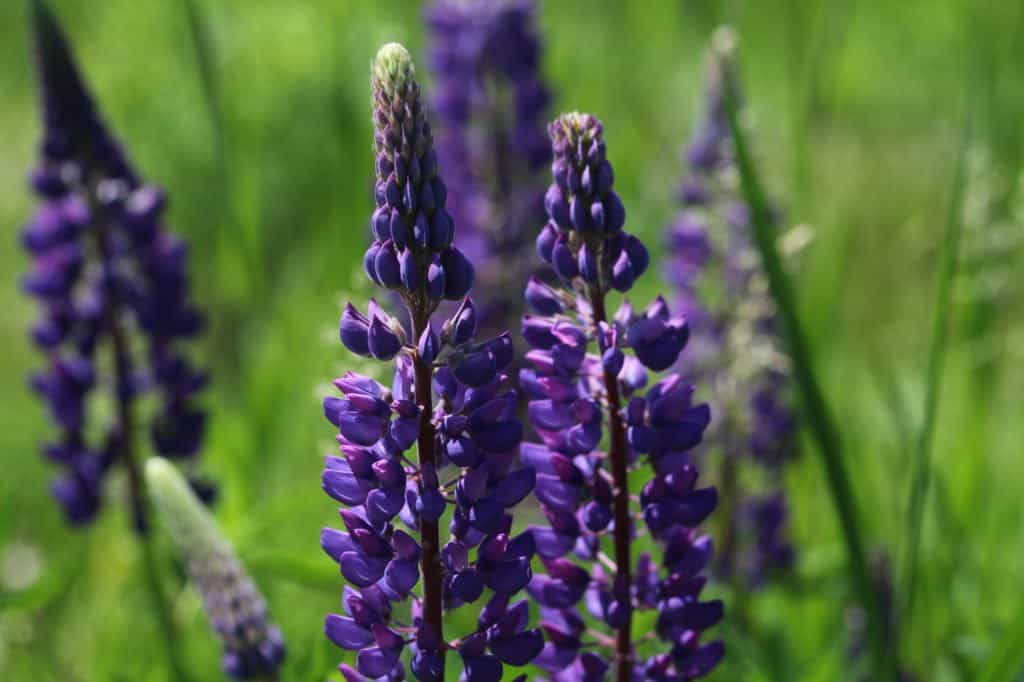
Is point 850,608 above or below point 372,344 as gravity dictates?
below

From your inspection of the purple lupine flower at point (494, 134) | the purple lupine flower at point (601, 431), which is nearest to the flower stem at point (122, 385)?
the purple lupine flower at point (494, 134)

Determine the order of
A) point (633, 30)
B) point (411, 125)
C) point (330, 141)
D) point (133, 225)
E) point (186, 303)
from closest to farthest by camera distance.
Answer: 1. point (411, 125)
2. point (133, 225)
3. point (186, 303)
4. point (633, 30)
5. point (330, 141)

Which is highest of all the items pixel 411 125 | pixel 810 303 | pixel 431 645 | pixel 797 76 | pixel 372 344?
pixel 797 76

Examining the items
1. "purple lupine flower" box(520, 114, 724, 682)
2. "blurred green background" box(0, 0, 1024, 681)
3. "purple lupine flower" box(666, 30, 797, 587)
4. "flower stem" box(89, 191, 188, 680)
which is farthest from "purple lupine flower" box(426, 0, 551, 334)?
"purple lupine flower" box(520, 114, 724, 682)

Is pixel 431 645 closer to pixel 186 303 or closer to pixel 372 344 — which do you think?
pixel 372 344

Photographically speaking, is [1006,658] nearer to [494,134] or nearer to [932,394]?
[932,394]

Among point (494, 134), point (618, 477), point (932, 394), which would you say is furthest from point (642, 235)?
point (618, 477)

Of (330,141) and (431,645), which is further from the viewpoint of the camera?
(330,141)

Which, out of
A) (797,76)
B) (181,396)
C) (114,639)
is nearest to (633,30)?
(797,76)
